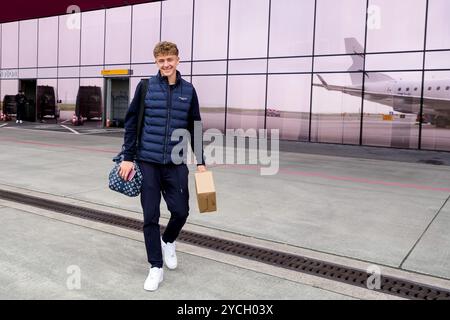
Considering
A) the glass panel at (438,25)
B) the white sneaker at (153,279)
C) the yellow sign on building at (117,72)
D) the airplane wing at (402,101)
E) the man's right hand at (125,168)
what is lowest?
the white sneaker at (153,279)

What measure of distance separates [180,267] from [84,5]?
82.3 ft

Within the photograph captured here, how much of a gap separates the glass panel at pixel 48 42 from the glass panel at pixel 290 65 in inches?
575

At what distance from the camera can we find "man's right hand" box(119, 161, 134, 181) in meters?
3.73

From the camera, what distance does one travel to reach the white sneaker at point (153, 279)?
363cm

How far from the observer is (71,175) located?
9102mm

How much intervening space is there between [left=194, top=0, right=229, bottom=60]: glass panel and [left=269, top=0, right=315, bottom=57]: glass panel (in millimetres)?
2487

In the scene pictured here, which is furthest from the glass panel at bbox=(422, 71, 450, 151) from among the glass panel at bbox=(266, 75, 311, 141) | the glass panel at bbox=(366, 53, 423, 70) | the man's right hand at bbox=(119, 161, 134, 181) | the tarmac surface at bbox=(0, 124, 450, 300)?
the man's right hand at bbox=(119, 161, 134, 181)

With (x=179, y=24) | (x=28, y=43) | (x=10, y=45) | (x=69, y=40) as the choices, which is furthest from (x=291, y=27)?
(x=10, y=45)

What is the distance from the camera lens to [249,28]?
2036 cm

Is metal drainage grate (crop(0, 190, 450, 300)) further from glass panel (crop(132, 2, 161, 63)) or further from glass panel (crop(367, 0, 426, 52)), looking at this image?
glass panel (crop(132, 2, 161, 63))

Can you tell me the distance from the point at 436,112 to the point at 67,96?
2021 cm

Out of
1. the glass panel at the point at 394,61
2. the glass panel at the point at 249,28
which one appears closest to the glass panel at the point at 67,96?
the glass panel at the point at 249,28

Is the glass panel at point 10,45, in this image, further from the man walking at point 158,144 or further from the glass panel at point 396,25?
the man walking at point 158,144
